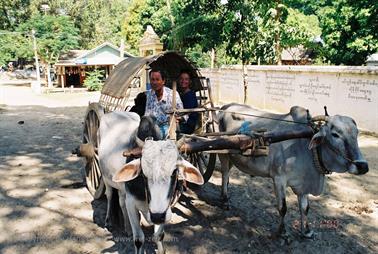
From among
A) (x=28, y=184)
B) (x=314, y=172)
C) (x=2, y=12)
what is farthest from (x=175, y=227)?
(x=2, y=12)

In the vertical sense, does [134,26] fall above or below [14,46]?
above

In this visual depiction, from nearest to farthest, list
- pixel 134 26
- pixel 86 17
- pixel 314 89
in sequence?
pixel 314 89 < pixel 134 26 < pixel 86 17

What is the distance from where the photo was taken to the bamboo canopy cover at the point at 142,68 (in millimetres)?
5692

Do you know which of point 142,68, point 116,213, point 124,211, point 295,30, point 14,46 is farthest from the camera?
point 14,46

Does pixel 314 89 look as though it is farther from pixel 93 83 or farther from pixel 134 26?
pixel 134 26

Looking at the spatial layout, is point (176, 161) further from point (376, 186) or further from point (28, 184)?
point (376, 186)

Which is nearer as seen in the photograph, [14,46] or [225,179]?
[225,179]

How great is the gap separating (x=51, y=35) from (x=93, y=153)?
30.2 metres

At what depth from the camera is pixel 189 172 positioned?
338 cm

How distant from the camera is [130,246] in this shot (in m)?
4.50

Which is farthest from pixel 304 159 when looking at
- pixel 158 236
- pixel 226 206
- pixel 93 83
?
pixel 93 83

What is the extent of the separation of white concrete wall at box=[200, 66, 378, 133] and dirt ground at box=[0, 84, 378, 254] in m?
4.05

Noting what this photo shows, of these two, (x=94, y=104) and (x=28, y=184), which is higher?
(x=94, y=104)

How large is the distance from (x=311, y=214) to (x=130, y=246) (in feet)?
8.74
